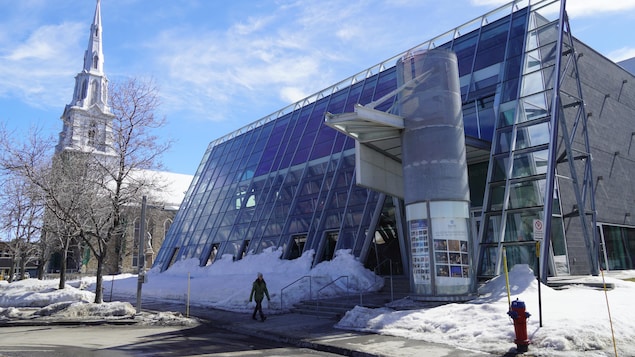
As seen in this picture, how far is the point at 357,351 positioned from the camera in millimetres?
8641

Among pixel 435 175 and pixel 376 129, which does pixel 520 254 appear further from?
pixel 376 129

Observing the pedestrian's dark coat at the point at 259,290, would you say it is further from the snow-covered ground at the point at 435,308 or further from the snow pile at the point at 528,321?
the snow pile at the point at 528,321

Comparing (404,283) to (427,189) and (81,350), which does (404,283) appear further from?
(81,350)

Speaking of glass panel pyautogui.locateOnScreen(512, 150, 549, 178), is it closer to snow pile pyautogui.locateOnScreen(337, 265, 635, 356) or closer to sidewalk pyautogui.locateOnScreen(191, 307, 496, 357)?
snow pile pyautogui.locateOnScreen(337, 265, 635, 356)

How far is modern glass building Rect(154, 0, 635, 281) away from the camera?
15.1 m

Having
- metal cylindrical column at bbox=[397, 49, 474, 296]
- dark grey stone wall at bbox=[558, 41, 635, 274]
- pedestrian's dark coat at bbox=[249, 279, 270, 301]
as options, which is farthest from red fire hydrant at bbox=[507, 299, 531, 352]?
dark grey stone wall at bbox=[558, 41, 635, 274]

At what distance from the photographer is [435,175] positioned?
1296cm

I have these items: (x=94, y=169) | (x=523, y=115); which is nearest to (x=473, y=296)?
(x=523, y=115)

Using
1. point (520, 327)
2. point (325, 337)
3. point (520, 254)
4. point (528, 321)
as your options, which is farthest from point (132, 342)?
point (520, 254)

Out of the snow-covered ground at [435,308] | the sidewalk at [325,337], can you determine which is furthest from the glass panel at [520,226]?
the sidewalk at [325,337]

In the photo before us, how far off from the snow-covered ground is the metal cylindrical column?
3.90ft

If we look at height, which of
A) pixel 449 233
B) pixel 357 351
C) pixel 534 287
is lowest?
pixel 357 351

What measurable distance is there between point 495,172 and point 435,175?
4.37m

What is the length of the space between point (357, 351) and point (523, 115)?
12007 mm
